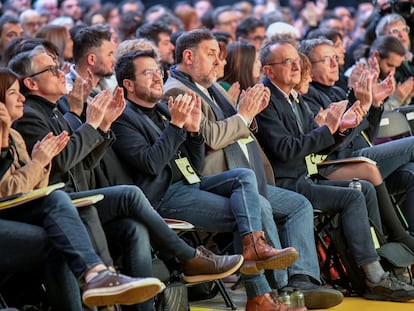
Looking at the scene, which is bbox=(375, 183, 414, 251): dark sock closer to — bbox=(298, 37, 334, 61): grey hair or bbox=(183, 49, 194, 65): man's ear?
bbox=(298, 37, 334, 61): grey hair

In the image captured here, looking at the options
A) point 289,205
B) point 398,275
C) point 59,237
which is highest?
point 59,237

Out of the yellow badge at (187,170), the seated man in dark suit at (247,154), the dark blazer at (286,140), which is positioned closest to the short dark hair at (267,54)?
the dark blazer at (286,140)

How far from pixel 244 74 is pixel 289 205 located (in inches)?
58.4

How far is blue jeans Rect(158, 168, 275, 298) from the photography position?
5.45 meters

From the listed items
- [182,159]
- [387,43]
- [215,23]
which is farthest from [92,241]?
[215,23]

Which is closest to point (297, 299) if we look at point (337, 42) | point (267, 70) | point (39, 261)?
point (39, 261)

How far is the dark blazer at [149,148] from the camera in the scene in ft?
18.1

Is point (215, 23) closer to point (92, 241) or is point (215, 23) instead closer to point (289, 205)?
point (289, 205)

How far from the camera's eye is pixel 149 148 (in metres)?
5.54

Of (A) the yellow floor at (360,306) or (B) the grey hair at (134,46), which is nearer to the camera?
(A) the yellow floor at (360,306)

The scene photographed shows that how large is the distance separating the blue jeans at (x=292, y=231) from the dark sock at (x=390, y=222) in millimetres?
784

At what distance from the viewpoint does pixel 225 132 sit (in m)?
5.94

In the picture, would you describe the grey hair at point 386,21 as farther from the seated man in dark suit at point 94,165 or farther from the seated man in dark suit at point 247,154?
the seated man in dark suit at point 94,165

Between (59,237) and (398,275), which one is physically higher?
(59,237)
